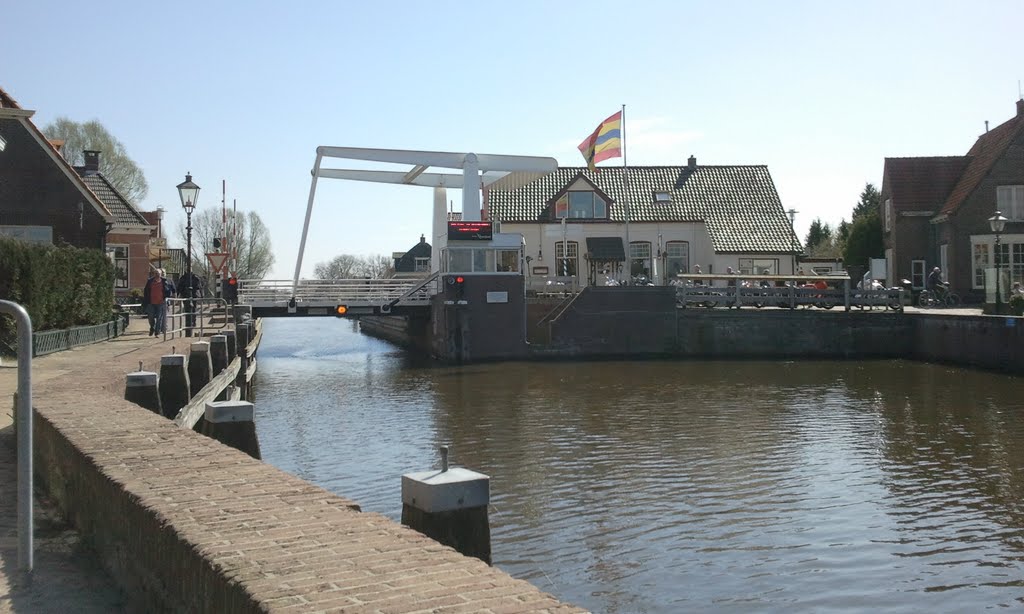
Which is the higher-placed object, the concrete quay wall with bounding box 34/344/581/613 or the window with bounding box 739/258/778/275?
the window with bounding box 739/258/778/275

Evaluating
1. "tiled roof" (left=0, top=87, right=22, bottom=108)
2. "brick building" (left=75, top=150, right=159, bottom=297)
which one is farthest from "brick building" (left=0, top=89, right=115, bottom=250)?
"brick building" (left=75, top=150, right=159, bottom=297)

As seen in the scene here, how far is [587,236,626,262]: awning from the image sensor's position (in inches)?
1666

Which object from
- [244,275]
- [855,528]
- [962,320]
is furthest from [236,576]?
[244,275]

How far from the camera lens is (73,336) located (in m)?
18.3

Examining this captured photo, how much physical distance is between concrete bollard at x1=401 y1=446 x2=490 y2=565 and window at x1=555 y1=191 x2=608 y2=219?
3921cm

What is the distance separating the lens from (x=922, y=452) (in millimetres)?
13266

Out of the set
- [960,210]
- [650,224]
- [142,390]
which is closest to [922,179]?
[960,210]

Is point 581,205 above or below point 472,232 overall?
above

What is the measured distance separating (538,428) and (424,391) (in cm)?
637

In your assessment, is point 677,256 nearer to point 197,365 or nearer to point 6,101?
point 6,101

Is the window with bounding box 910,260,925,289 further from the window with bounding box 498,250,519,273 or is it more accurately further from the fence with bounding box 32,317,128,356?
the fence with bounding box 32,317,128,356

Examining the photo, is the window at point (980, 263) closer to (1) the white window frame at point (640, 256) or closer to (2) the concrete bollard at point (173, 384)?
(1) the white window frame at point (640, 256)

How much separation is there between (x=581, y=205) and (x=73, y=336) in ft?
93.0

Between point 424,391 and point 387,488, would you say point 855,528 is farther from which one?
point 424,391
